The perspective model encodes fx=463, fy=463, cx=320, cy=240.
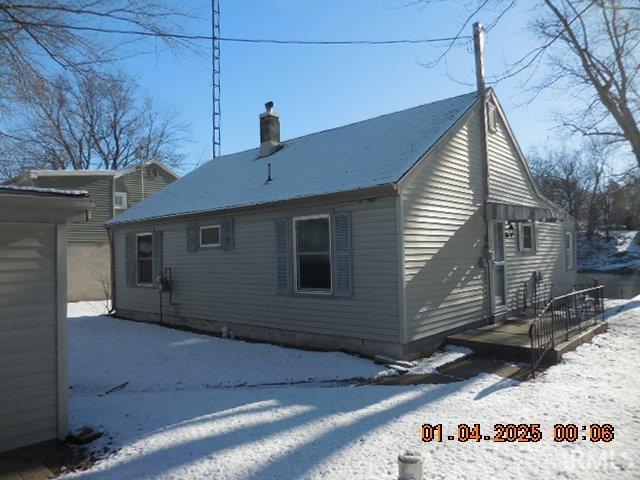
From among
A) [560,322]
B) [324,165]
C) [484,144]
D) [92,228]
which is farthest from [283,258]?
[92,228]

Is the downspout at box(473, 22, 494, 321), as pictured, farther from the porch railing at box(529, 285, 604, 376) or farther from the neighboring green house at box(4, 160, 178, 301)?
the neighboring green house at box(4, 160, 178, 301)

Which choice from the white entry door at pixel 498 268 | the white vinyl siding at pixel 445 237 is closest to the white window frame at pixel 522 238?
the white entry door at pixel 498 268

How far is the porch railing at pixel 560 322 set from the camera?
7551 millimetres

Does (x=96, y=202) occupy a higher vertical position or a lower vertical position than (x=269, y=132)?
lower

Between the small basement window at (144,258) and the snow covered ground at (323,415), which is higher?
the small basement window at (144,258)

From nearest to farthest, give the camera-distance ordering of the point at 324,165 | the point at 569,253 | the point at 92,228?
the point at 324,165, the point at 569,253, the point at 92,228

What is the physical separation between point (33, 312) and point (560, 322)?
30.9 ft

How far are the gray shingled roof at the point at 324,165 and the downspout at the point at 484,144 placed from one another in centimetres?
32

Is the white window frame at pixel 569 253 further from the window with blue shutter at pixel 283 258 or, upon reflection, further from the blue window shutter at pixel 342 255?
the window with blue shutter at pixel 283 258

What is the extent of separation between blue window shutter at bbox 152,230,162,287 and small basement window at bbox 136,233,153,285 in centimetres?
34

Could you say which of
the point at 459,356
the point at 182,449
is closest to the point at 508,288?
the point at 459,356

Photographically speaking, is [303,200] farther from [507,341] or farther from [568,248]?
[568,248]

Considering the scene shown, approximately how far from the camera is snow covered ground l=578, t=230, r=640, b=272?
1638 inches

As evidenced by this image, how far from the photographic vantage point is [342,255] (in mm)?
8516
